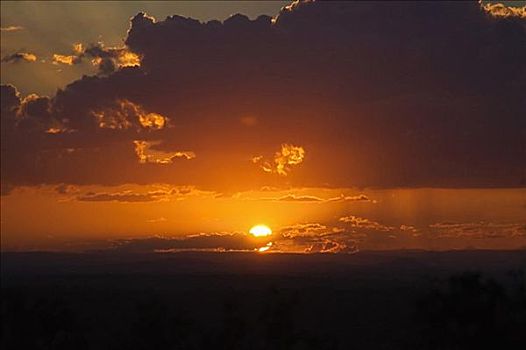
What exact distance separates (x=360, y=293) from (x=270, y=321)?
72537mm

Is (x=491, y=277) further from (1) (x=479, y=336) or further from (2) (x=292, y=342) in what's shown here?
(2) (x=292, y=342)

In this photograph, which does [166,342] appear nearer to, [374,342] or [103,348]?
[103,348]

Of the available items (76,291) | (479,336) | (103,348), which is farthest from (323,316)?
(479,336)

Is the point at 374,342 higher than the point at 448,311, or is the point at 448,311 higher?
the point at 448,311

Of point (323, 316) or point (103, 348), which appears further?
point (323, 316)

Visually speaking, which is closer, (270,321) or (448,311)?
(448,311)

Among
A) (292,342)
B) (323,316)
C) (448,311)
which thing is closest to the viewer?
(448,311)

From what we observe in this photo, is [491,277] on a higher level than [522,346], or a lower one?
higher

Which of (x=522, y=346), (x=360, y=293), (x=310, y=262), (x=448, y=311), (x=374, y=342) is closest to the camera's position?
(x=522, y=346)

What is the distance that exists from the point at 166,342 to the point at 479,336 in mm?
23994

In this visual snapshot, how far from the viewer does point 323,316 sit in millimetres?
112375

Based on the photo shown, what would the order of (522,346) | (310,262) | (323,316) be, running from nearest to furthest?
(522,346)
(323,316)
(310,262)

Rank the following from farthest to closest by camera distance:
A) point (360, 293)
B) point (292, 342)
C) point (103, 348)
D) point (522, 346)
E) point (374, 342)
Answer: point (360, 293), point (374, 342), point (103, 348), point (292, 342), point (522, 346)

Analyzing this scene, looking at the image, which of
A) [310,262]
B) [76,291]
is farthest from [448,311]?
[310,262]
